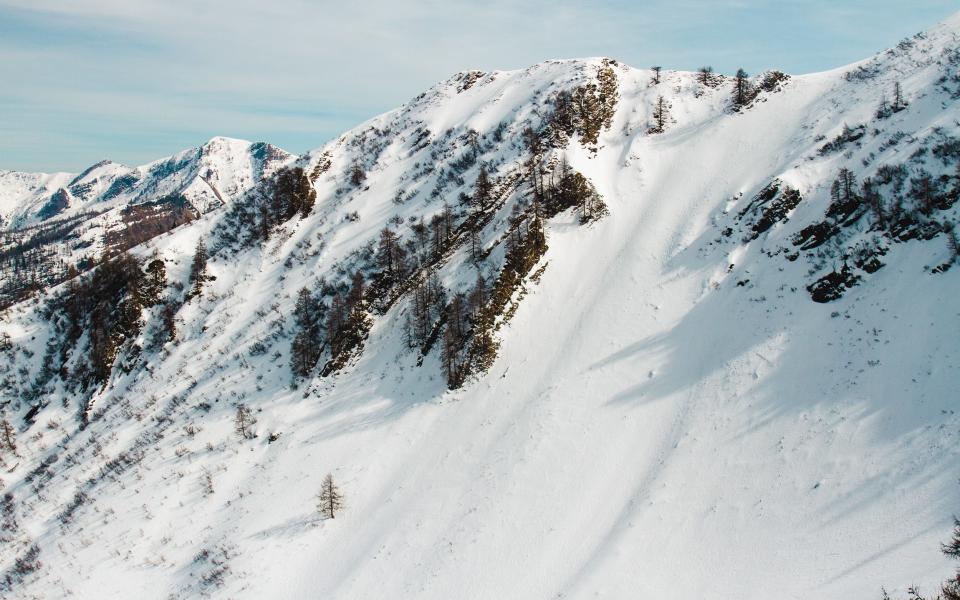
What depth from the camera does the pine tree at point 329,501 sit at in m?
30.6

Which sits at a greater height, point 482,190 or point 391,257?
point 482,190

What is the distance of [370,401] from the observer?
39219 millimetres

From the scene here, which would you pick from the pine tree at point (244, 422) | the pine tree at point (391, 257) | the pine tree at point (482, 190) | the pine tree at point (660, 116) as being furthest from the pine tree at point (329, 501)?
the pine tree at point (660, 116)

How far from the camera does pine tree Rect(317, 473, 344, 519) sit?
100 ft

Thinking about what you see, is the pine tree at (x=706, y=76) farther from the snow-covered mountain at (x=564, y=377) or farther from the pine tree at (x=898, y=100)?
the pine tree at (x=898, y=100)

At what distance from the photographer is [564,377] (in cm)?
3338

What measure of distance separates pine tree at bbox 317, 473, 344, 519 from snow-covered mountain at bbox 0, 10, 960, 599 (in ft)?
3.46

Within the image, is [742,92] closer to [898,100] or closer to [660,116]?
[660,116]

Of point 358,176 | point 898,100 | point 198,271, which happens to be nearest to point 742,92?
point 898,100

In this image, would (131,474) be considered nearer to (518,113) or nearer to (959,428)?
(959,428)

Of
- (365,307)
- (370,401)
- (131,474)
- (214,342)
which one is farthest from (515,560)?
(214,342)

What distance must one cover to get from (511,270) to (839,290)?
919 inches

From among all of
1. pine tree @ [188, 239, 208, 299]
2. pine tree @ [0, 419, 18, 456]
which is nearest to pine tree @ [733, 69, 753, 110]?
pine tree @ [188, 239, 208, 299]

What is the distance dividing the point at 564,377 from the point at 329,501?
17.8 meters
